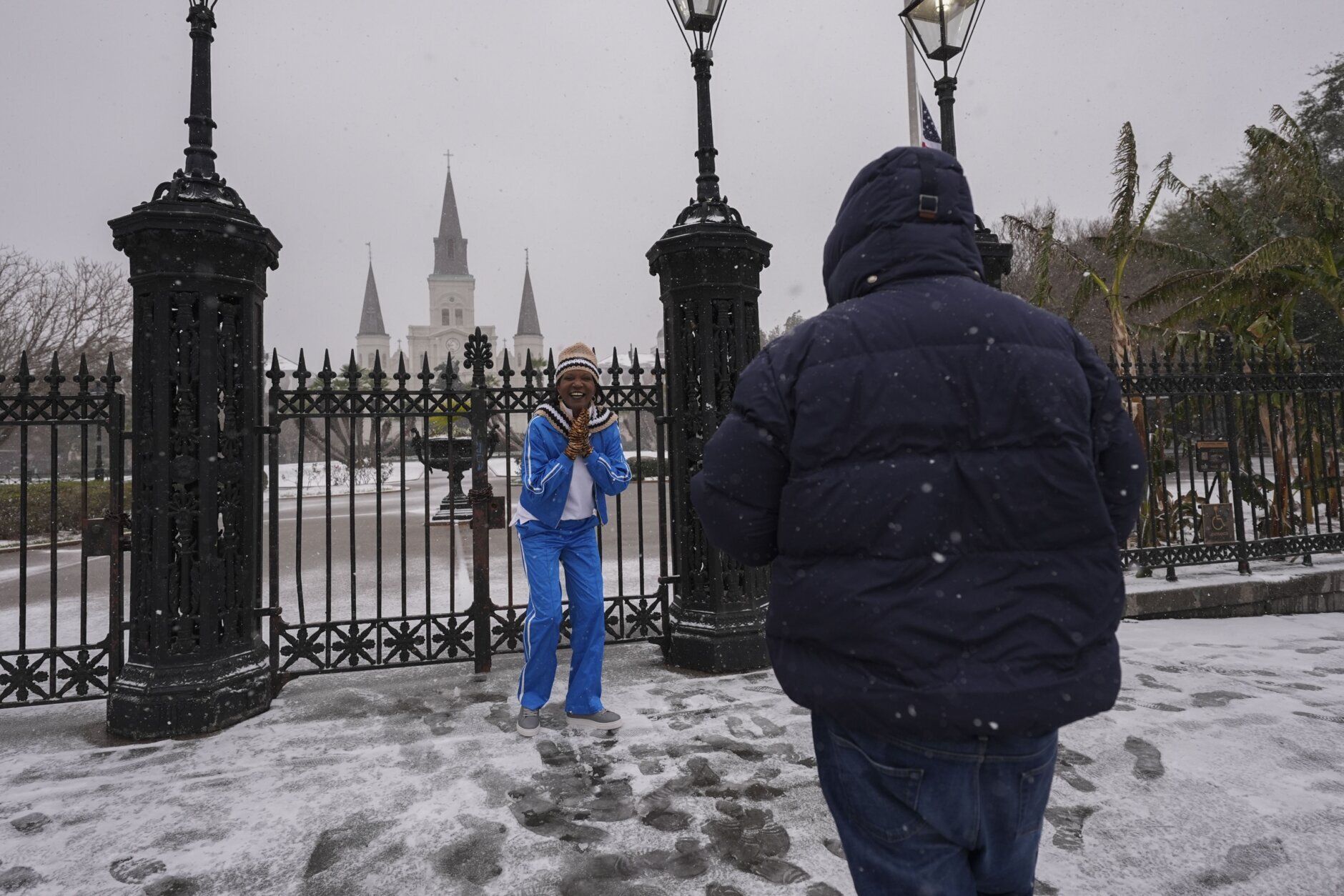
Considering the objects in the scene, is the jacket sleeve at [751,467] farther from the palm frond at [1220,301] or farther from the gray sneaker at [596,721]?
the palm frond at [1220,301]

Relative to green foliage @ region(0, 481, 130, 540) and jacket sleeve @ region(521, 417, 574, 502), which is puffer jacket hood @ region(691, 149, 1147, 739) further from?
green foliage @ region(0, 481, 130, 540)

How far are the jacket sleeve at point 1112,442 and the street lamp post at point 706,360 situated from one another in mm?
3483

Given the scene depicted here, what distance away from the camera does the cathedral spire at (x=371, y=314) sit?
301 feet

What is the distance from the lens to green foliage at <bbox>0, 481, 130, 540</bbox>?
15.3 m

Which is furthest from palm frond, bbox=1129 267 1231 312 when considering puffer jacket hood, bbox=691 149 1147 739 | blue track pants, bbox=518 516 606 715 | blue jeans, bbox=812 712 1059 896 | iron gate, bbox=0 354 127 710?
iron gate, bbox=0 354 127 710

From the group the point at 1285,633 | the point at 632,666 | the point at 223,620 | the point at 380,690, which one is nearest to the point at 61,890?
the point at 223,620

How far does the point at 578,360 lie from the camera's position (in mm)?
4270

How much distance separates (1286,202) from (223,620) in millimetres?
14382

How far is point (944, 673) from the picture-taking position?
53.5 inches

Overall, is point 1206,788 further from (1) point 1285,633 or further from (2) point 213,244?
(2) point 213,244

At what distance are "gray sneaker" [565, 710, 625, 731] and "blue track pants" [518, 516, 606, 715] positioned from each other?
0.03 meters

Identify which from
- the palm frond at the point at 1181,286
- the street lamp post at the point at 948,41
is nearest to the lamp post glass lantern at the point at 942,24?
the street lamp post at the point at 948,41

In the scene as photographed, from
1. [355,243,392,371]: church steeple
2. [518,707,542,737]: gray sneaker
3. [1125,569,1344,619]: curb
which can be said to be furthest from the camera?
[355,243,392,371]: church steeple

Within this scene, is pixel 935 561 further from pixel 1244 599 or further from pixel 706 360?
pixel 1244 599
